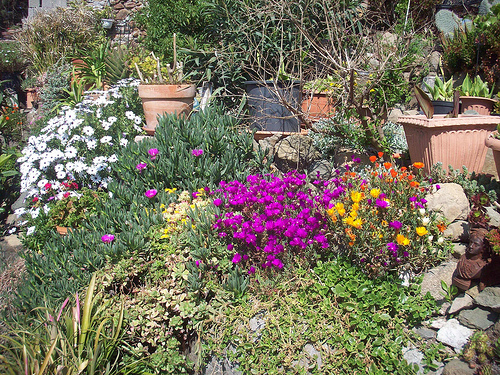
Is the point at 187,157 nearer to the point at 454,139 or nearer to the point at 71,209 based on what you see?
the point at 71,209

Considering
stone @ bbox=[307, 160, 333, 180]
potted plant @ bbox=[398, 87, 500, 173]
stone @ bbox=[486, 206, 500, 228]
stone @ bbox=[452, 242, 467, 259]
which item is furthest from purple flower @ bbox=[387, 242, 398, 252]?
stone @ bbox=[307, 160, 333, 180]

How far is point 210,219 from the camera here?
2.97 m

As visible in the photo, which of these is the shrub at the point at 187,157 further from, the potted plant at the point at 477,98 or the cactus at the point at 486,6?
the cactus at the point at 486,6

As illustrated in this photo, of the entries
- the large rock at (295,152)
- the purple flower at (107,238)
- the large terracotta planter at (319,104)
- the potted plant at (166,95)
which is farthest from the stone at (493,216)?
the potted plant at (166,95)

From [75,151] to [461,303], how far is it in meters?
3.59

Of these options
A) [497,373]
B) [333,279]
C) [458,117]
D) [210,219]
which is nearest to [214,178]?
[210,219]

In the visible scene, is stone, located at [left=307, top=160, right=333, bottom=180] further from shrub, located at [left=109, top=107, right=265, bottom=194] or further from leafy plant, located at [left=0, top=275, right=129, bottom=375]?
leafy plant, located at [left=0, top=275, right=129, bottom=375]

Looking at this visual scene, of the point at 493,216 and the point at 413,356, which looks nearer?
the point at 413,356

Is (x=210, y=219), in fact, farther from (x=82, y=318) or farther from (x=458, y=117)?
(x=458, y=117)

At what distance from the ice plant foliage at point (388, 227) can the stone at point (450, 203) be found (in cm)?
19

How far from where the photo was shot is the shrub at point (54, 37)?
25.1ft

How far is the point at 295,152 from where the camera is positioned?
3.99m

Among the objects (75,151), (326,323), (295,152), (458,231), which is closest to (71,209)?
(75,151)

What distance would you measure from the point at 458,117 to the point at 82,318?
3249mm
